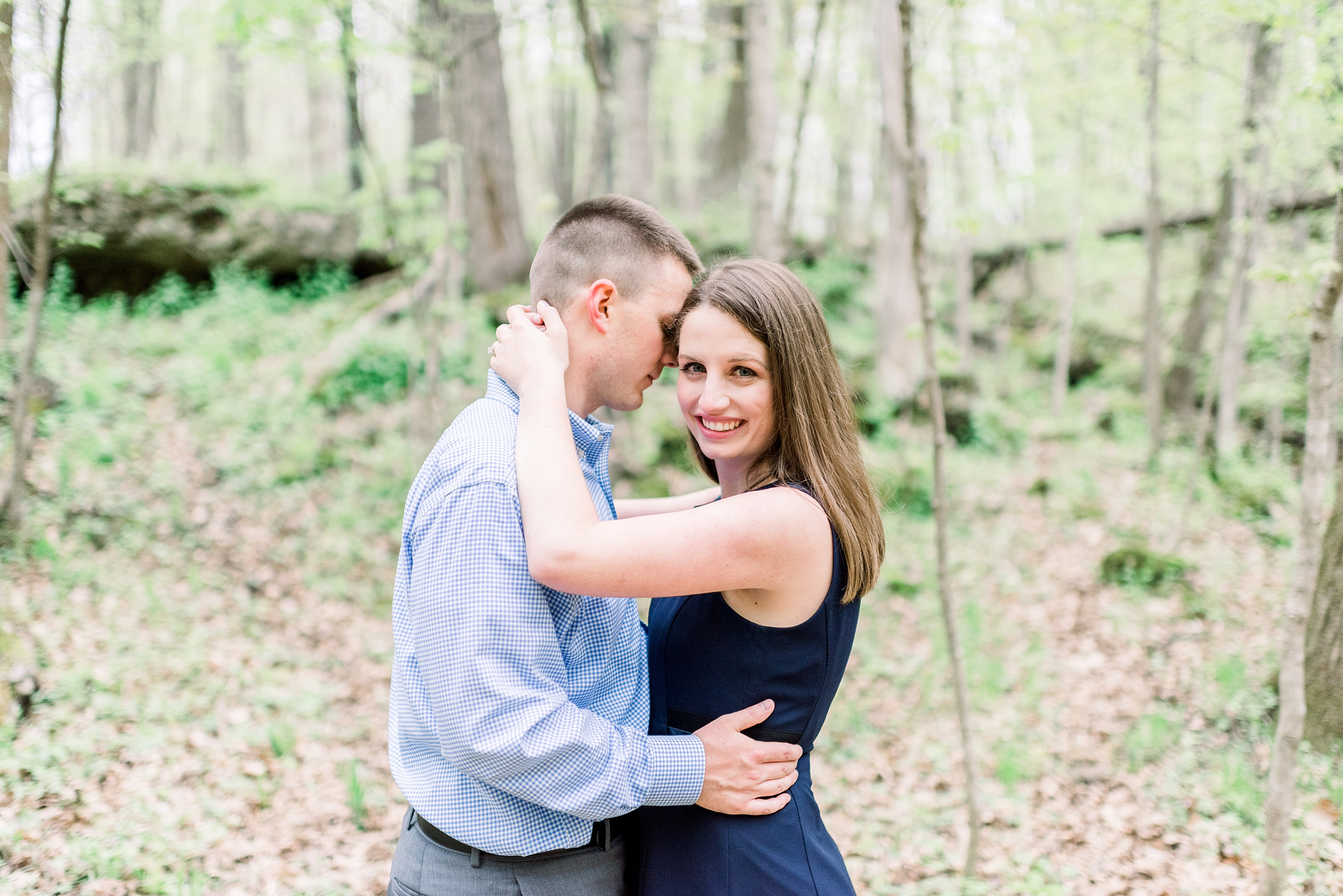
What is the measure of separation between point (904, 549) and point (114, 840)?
6.30 metres

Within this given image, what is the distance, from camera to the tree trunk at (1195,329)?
1064 centimetres

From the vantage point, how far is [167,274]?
30.8 feet

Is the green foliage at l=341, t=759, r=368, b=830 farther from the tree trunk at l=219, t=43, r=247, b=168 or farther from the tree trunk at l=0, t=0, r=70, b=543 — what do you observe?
the tree trunk at l=219, t=43, r=247, b=168

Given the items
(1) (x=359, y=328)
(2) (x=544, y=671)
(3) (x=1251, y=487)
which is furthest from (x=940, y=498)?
(1) (x=359, y=328)

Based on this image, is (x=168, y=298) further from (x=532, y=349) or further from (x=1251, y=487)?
(x=1251, y=487)

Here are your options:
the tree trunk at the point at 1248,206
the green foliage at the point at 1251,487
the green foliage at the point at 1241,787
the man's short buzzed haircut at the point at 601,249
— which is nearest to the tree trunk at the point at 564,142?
the tree trunk at the point at 1248,206

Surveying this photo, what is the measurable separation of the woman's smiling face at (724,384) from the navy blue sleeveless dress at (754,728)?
0.33m

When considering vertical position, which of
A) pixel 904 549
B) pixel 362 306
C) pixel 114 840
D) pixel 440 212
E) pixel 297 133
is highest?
pixel 297 133

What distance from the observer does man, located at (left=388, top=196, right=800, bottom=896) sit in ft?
4.70

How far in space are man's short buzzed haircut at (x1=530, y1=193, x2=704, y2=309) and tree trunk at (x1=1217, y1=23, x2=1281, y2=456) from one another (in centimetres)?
511

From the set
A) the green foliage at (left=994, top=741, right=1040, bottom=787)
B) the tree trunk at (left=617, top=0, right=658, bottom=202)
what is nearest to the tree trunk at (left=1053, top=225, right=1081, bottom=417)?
the tree trunk at (left=617, top=0, right=658, bottom=202)

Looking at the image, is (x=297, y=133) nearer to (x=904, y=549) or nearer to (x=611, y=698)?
(x=904, y=549)

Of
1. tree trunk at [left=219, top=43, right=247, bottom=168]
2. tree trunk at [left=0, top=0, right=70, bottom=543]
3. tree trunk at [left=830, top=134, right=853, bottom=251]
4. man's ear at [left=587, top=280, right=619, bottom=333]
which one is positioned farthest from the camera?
tree trunk at [left=219, top=43, right=247, bottom=168]

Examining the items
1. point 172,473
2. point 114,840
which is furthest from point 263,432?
point 114,840
